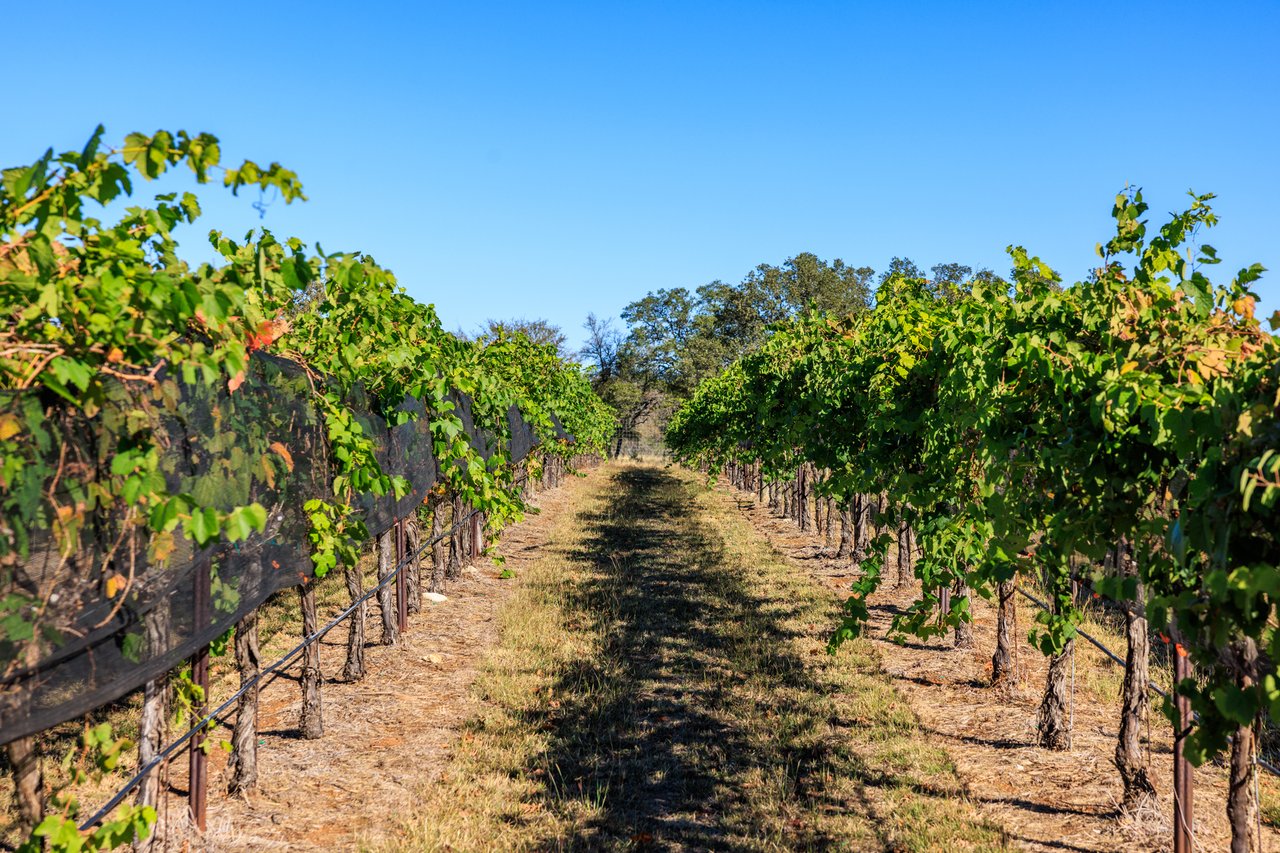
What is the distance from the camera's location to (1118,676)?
351 inches

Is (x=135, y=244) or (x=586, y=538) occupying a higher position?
(x=135, y=244)

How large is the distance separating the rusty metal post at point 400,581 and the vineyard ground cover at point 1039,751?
5.05 m

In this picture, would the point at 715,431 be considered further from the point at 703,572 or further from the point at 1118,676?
the point at 1118,676

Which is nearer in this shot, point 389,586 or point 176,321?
point 176,321

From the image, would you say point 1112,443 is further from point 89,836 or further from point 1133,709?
point 89,836

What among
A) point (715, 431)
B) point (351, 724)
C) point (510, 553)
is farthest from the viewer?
point (715, 431)

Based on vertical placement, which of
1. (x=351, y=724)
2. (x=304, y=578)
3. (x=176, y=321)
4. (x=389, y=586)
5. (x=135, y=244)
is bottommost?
(x=351, y=724)

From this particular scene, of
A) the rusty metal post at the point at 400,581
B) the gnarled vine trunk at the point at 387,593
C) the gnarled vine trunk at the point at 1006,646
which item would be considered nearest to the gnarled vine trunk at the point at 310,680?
the gnarled vine trunk at the point at 387,593

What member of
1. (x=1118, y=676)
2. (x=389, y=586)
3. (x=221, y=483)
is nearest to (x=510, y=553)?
(x=389, y=586)

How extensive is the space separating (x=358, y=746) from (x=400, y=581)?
3.12 meters

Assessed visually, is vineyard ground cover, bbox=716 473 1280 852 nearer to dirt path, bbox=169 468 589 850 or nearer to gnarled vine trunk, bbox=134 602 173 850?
dirt path, bbox=169 468 589 850

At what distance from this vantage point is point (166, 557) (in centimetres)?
338

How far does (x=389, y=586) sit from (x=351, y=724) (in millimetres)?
2157

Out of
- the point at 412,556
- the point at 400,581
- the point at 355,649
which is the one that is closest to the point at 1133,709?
the point at 355,649
